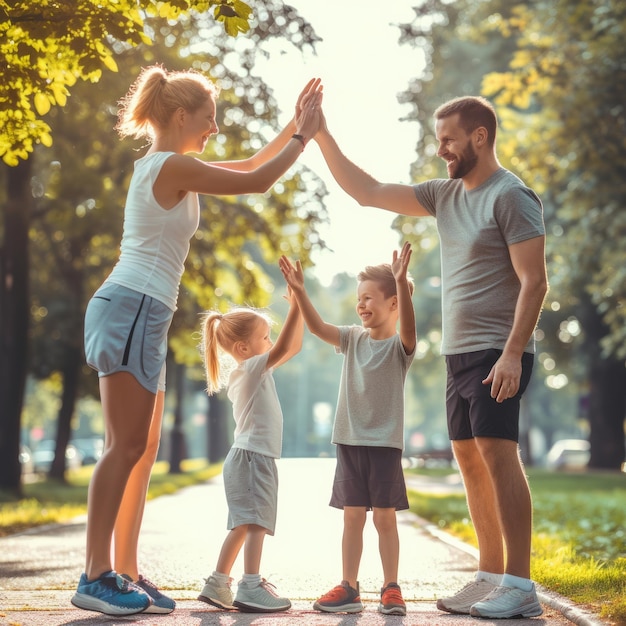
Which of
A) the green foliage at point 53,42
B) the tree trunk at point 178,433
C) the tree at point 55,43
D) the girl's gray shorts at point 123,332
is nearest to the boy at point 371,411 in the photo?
the girl's gray shorts at point 123,332

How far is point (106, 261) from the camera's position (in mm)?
23469

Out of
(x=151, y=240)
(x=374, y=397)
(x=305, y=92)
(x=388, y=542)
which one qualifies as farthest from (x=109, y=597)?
(x=305, y=92)

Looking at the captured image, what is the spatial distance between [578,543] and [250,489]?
17.4 feet

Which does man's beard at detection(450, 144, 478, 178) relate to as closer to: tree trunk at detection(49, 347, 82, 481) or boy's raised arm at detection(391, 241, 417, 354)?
boy's raised arm at detection(391, 241, 417, 354)

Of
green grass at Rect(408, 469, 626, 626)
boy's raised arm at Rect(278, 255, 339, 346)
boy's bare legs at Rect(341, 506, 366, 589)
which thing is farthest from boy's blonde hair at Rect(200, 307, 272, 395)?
green grass at Rect(408, 469, 626, 626)

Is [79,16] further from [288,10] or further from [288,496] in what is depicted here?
[288,496]

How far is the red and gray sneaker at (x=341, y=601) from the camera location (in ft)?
17.1

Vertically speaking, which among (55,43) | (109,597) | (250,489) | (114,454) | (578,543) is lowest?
(578,543)

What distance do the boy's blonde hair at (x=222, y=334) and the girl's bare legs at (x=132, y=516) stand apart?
51cm

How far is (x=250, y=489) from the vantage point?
542 centimetres

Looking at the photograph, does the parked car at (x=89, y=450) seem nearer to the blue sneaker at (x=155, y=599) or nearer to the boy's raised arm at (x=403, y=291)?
the blue sneaker at (x=155, y=599)

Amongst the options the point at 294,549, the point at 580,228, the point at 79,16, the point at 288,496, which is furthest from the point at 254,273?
the point at 79,16

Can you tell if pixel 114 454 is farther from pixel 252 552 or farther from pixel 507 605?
pixel 507 605

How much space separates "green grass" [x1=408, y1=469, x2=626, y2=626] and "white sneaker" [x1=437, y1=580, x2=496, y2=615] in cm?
49
